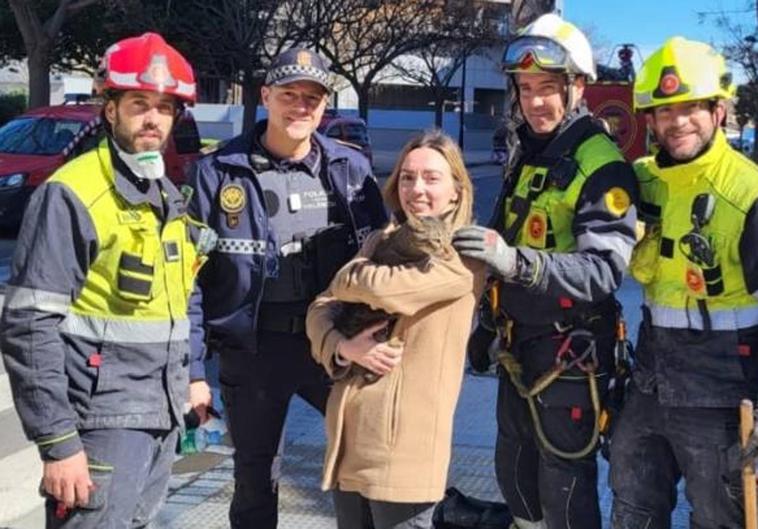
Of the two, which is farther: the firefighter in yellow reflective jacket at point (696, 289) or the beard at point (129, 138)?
the firefighter in yellow reflective jacket at point (696, 289)

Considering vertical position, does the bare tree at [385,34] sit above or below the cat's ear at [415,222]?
above

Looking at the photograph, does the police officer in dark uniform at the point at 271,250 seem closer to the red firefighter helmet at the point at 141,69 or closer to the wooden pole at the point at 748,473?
the red firefighter helmet at the point at 141,69

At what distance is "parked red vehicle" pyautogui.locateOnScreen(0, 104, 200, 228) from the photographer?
1288cm

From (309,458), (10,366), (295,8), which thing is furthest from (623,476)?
(295,8)

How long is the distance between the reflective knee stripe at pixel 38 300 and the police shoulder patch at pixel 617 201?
1.60 meters

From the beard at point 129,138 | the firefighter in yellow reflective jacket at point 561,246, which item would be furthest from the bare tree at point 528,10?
the beard at point 129,138

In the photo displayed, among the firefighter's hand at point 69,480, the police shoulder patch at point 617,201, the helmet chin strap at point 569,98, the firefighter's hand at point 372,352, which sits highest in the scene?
the helmet chin strap at point 569,98

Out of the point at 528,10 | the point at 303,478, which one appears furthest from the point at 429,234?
the point at 528,10

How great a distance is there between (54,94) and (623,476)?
45.9m

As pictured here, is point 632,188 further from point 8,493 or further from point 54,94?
point 54,94

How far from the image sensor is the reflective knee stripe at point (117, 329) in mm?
2703

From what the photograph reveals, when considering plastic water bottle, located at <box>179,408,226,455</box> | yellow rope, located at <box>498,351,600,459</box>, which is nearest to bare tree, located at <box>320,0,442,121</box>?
plastic water bottle, located at <box>179,408,226,455</box>

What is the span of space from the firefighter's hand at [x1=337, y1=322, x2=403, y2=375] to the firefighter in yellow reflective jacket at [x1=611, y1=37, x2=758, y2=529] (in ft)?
2.80

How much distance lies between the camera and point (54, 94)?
45.5 meters
